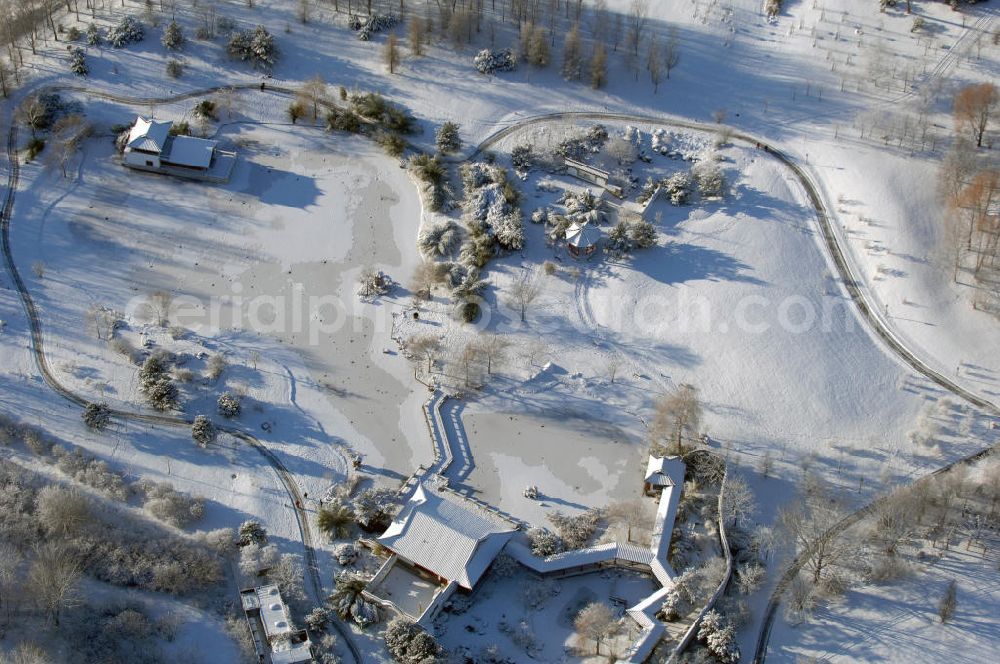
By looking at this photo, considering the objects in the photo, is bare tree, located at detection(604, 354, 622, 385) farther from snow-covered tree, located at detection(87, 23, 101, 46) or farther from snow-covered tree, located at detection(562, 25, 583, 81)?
snow-covered tree, located at detection(87, 23, 101, 46)

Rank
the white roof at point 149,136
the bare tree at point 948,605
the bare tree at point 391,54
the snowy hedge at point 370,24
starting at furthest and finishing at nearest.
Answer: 1. the snowy hedge at point 370,24
2. the bare tree at point 391,54
3. the white roof at point 149,136
4. the bare tree at point 948,605

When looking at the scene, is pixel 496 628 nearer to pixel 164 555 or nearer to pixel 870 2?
pixel 164 555

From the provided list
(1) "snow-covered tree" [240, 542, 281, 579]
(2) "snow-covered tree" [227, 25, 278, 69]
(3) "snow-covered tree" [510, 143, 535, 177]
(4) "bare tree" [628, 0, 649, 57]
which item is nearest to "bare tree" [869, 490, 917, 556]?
(1) "snow-covered tree" [240, 542, 281, 579]

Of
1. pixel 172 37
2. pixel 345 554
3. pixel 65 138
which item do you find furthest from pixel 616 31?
pixel 345 554

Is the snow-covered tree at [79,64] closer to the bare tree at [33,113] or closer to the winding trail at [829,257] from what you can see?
the winding trail at [829,257]

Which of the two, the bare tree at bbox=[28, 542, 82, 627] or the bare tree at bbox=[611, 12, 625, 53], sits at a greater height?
the bare tree at bbox=[611, 12, 625, 53]

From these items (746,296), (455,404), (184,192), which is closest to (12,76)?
(184,192)

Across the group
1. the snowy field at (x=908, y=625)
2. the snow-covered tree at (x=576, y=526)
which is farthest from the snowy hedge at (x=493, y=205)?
the snowy field at (x=908, y=625)
